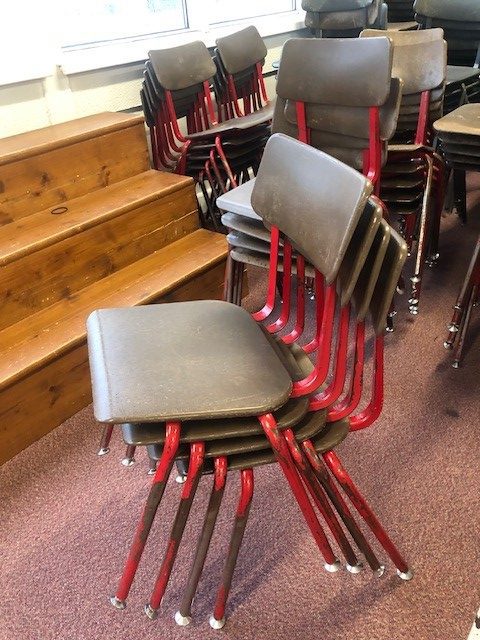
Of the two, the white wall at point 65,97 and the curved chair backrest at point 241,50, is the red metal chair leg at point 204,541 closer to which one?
the white wall at point 65,97

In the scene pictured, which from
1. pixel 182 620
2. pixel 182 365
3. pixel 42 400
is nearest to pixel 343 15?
pixel 42 400

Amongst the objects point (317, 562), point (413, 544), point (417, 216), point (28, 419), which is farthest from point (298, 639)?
point (417, 216)

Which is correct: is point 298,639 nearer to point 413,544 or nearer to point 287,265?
point 413,544

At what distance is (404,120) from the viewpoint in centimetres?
213

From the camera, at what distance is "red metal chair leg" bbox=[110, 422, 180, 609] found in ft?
3.02

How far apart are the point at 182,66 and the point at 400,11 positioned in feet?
6.55

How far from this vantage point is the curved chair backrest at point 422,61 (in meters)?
1.98

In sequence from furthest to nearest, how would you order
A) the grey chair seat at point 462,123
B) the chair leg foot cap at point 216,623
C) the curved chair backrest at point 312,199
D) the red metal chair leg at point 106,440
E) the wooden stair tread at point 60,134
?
the wooden stair tread at point 60,134 → the grey chair seat at point 462,123 → the red metal chair leg at point 106,440 → the chair leg foot cap at point 216,623 → the curved chair backrest at point 312,199

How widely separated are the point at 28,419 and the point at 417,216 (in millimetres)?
1524

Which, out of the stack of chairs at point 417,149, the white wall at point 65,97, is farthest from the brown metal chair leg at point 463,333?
the white wall at point 65,97

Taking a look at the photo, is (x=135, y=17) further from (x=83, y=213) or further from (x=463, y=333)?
(x=463, y=333)

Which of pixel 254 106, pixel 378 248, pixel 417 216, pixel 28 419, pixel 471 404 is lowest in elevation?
pixel 471 404

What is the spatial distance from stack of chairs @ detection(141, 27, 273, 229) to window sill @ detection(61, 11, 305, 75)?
17 centimetres

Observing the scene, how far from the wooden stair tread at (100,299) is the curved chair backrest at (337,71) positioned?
643 millimetres
